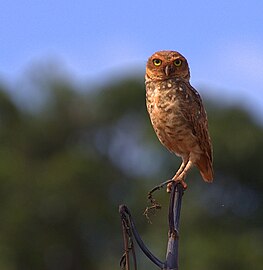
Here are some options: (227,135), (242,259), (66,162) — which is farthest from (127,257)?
(66,162)

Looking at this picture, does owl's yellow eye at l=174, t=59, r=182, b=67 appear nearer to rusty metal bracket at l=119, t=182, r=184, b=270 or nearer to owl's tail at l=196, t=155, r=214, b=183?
owl's tail at l=196, t=155, r=214, b=183

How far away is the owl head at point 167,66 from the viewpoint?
7.12m

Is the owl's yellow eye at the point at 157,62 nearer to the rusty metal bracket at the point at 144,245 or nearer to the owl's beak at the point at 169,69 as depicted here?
the owl's beak at the point at 169,69

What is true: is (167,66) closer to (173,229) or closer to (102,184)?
(173,229)

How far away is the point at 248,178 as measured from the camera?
38.5m

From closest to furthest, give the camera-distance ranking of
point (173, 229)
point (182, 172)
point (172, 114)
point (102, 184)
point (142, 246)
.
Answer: point (142, 246) < point (173, 229) < point (182, 172) < point (172, 114) < point (102, 184)

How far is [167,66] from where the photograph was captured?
7.16 metres

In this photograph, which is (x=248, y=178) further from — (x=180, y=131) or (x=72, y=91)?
(x=180, y=131)

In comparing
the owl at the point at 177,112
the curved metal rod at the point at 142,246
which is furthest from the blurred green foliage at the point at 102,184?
the curved metal rod at the point at 142,246

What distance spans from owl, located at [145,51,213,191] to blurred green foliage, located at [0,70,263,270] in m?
24.2

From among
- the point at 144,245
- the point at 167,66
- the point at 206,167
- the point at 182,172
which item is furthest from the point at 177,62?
the point at 144,245

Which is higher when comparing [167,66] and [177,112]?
[167,66]

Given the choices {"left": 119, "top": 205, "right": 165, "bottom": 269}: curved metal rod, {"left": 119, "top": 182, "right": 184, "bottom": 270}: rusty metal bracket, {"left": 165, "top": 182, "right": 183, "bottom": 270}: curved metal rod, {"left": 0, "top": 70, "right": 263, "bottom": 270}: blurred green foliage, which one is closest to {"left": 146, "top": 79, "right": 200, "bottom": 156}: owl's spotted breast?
{"left": 165, "top": 182, "right": 183, "bottom": 270}: curved metal rod

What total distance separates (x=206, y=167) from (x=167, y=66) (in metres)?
0.59
